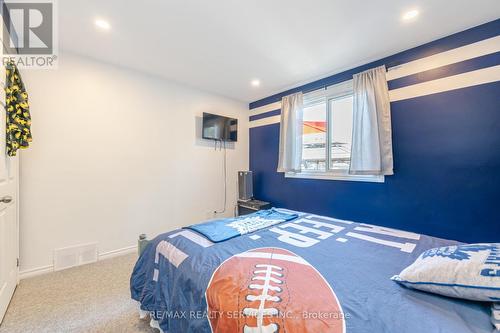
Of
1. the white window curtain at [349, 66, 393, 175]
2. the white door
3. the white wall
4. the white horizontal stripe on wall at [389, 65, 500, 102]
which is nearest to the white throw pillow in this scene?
the white window curtain at [349, 66, 393, 175]

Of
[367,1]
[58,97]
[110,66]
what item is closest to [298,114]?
[367,1]

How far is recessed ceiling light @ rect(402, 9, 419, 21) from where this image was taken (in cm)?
178

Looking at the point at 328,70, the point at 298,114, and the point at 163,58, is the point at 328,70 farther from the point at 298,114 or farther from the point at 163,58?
the point at 163,58

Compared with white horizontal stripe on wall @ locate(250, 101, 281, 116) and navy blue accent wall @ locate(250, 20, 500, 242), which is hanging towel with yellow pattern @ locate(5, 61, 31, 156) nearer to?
white horizontal stripe on wall @ locate(250, 101, 281, 116)

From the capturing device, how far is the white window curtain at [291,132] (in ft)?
10.9

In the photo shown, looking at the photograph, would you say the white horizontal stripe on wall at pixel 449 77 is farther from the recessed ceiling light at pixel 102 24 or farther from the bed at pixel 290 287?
the recessed ceiling light at pixel 102 24

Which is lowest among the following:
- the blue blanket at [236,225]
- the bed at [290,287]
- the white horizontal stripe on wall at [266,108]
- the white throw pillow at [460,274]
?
the bed at [290,287]

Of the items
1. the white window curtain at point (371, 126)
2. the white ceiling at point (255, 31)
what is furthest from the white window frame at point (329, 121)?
the white ceiling at point (255, 31)

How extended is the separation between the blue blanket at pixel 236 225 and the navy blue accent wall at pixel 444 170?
3.82 ft

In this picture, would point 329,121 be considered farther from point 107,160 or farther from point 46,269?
point 46,269

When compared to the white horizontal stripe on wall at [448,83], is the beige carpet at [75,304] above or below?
below

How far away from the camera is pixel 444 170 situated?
209 centimetres

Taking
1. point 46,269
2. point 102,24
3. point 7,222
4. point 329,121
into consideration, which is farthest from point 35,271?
point 329,121

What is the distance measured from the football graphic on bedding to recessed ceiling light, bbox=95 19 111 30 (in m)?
2.39
